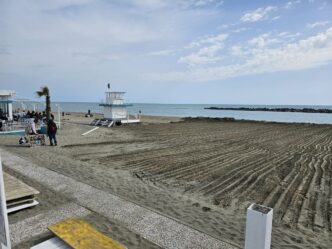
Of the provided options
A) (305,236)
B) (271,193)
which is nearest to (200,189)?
(271,193)

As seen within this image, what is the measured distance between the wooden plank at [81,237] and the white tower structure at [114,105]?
21.7m

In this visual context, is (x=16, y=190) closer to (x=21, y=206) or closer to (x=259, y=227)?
(x=21, y=206)

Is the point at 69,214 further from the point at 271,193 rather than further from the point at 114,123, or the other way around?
the point at 114,123

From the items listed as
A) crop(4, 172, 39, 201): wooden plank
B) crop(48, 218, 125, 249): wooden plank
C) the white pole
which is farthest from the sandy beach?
the white pole

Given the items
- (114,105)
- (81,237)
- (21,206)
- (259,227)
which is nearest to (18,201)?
(21,206)

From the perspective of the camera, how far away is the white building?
64.9 feet

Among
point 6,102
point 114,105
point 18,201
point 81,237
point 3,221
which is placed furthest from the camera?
point 114,105

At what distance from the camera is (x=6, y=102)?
20125 millimetres

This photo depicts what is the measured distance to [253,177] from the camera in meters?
7.76

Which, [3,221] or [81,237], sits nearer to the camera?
[3,221]

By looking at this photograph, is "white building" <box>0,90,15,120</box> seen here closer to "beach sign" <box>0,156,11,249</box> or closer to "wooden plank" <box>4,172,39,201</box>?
"wooden plank" <box>4,172,39,201</box>

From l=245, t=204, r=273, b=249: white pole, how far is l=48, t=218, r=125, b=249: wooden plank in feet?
6.29

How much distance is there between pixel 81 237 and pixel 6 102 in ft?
68.4

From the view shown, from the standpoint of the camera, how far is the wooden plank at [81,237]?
3.37 m
